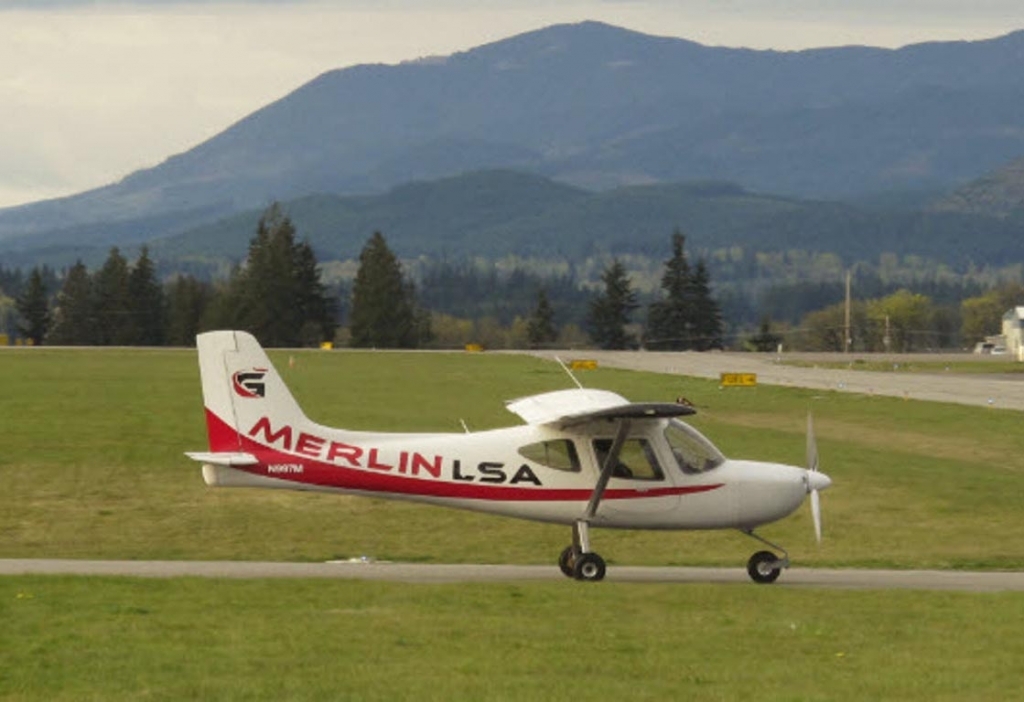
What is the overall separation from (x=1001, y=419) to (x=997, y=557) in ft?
105

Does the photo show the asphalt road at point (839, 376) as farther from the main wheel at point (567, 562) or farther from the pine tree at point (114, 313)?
the main wheel at point (567, 562)

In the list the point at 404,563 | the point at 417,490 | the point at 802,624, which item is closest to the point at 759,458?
the point at 404,563

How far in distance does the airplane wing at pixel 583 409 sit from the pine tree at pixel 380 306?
13007 centimetres

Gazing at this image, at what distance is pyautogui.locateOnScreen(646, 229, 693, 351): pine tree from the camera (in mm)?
167250

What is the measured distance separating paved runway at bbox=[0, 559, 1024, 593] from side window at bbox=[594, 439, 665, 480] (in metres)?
1.42

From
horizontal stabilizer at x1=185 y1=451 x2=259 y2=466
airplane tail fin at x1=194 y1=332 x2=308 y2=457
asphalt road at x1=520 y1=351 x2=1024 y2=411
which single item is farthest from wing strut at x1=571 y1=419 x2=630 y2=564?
asphalt road at x1=520 y1=351 x2=1024 y2=411

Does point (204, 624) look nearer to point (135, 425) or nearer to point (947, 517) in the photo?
point (947, 517)

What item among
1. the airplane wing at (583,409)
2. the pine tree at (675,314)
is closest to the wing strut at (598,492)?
the airplane wing at (583,409)

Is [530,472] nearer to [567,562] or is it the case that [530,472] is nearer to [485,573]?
→ [567,562]

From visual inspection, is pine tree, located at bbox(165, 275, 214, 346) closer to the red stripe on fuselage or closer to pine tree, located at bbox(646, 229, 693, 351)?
pine tree, located at bbox(646, 229, 693, 351)

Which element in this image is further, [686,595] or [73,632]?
[686,595]

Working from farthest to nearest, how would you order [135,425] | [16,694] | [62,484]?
1. [135,425]
2. [62,484]
3. [16,694]

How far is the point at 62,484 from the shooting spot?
41.8m

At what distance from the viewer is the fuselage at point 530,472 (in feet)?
87.2
